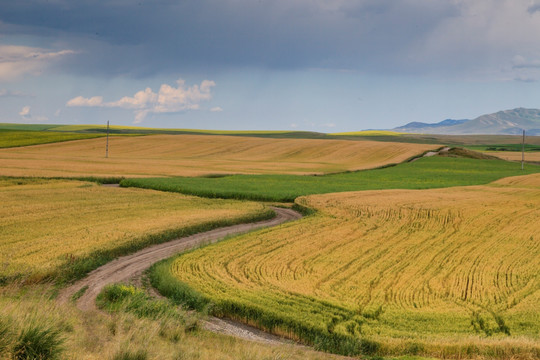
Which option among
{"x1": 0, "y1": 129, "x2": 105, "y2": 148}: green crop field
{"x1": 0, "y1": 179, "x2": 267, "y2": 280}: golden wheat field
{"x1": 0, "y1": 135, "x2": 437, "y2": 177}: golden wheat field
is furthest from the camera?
{"x1": 0, "y1": 129, "x2": 105, "y2": 148}: green crop field

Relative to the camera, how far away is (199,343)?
41.6 ft

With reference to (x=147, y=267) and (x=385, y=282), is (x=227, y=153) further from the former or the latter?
(x=385, y=282)

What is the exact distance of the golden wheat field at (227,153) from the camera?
79688mm

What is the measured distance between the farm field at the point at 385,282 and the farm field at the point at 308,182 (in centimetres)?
1291

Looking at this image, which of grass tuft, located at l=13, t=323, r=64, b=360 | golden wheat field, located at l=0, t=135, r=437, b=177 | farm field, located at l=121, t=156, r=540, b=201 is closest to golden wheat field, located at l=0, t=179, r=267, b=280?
farm field, located at l=121, t=156, r=540, b=201

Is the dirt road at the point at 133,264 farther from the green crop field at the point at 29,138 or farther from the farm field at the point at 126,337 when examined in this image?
the green crop field at the point at 29,138

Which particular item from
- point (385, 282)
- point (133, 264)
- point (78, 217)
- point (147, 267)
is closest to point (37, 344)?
point (385, 282)

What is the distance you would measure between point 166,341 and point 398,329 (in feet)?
19.0

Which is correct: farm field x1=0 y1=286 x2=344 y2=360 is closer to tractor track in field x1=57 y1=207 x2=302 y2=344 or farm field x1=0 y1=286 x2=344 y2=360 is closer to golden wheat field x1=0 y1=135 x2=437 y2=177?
tractor track in field x1=57 y1=207 x2=302 y2=344

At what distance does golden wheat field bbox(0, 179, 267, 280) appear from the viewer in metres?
21.3

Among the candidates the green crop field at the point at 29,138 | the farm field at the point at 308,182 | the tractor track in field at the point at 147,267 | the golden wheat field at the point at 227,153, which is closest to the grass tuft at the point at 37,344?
the tractor track in field at the point at 147,267

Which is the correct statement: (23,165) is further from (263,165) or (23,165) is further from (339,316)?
(339,316)

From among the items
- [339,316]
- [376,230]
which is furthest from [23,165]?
[339,316]

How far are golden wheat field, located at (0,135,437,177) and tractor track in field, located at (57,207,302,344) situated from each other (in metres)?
41.6
